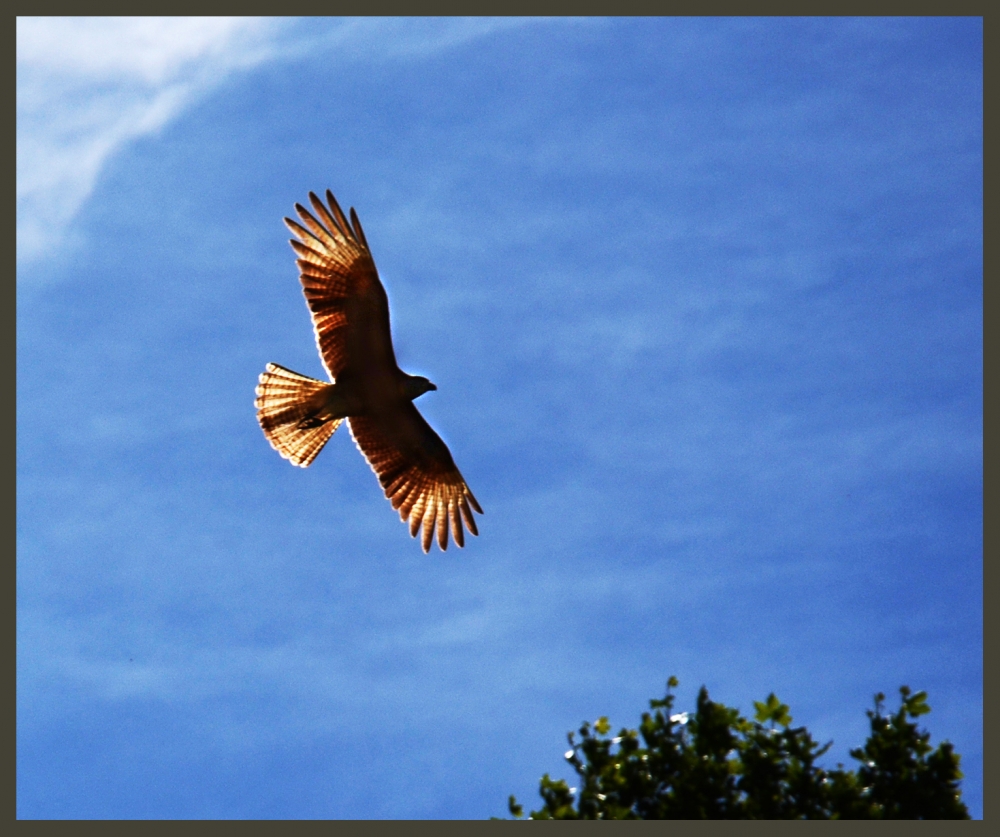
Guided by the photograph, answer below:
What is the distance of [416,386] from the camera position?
17234 mm

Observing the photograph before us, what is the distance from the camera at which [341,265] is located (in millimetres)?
15969

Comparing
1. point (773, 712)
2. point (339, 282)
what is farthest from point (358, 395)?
point (773, 712)

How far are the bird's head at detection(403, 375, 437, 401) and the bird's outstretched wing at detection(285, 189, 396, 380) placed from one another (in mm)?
836

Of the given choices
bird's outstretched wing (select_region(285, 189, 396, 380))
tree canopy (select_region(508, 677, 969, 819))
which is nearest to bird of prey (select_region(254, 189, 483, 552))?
bird's outstretched wing (select_region(285, 189, 396, 380))

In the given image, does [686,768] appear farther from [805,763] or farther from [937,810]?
[937,810]

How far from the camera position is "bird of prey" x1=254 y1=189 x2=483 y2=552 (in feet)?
52.4

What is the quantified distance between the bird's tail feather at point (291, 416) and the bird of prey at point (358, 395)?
14 mm

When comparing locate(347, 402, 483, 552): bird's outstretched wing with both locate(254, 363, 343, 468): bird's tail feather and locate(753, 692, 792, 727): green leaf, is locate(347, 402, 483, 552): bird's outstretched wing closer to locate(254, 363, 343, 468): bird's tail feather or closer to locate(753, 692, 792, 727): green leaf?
locate(254, 363, 343, 468): bird's tail feather

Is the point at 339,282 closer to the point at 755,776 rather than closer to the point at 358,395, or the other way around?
the point at 358,395

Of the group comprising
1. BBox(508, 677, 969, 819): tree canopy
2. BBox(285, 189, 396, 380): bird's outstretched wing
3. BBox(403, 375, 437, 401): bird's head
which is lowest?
BBox(508, 677, 969, 819): tree canopy

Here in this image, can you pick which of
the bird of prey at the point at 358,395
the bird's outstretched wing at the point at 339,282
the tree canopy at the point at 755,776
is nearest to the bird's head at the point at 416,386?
the bird of prey at the point at 358,395

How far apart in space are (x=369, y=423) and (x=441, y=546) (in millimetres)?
2100

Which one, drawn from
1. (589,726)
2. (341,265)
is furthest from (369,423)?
(589,726)

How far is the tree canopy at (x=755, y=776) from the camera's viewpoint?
10742 millimetres
